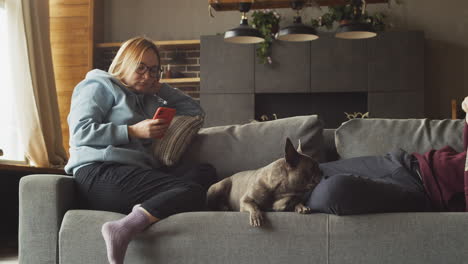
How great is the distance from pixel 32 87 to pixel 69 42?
1.60 metres

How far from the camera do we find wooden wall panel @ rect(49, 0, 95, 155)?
253 inches

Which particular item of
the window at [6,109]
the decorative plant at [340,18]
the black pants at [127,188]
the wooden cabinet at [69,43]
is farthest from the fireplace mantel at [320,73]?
the black pants at [127,188]

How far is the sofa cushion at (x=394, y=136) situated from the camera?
2.53 meters

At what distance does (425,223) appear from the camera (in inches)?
74.4

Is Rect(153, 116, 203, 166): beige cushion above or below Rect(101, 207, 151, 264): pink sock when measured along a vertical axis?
above

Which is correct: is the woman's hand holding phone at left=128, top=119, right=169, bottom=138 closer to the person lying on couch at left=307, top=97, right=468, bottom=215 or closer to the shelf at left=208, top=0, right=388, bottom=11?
the person lying on couch at left=307, top=97, right=468, bottom=215

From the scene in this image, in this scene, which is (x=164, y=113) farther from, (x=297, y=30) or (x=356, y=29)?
(x=356, y=29)

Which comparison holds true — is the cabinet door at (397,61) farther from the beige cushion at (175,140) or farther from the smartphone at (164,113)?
the smartphone at (164,113)

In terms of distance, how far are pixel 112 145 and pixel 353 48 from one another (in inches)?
167

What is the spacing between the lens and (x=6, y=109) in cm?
509

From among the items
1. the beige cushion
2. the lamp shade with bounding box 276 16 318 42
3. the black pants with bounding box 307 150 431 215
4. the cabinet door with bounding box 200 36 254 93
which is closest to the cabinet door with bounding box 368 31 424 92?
the cabinet door with bounding box 200 36 254 93

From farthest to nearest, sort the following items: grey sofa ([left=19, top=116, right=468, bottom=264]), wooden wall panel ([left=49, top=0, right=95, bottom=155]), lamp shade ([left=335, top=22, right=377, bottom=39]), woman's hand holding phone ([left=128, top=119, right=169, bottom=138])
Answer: wooden wall panel ([left=49, top=0, right=95, bottom=155]) → lamp shade ([left=335, top=22, right=377, bottom=39]) → woman's hand holding phone ([left=128, top=119, right=169, bottom=138]) → grey sofa ([left=19, top=116, right=468, bottom=264])

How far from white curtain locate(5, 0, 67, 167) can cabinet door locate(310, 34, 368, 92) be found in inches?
111

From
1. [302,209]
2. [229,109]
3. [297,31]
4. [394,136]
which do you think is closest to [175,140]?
[302,209]
